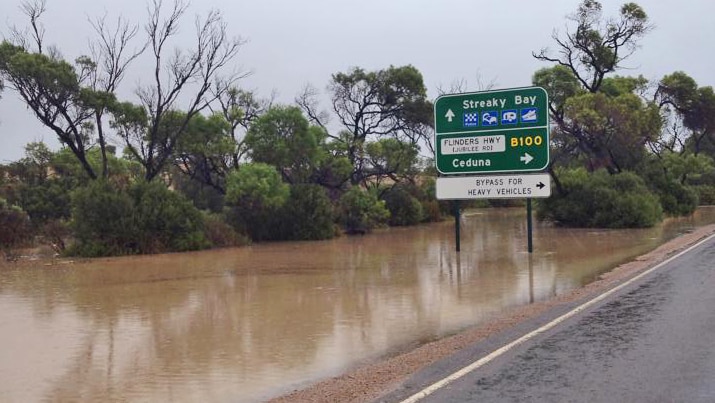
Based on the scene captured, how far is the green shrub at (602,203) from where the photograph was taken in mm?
42938

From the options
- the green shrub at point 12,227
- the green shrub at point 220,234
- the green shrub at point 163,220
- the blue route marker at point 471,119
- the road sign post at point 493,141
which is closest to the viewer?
the road sign post at point 493,141

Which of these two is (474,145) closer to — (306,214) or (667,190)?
(306,214)

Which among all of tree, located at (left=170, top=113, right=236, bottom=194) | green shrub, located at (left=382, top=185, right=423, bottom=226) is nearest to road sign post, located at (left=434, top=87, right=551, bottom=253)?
tree, located at (left=170, top=113, right=236, bottom=194)

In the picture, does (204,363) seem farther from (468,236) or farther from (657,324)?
(468,236)

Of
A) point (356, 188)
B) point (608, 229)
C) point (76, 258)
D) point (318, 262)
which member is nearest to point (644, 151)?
point (608, 229)

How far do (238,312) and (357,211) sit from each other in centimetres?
3181

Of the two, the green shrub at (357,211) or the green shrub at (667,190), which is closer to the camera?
the green shrub at (357,211)

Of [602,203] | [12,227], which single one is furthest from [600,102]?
[12,227]

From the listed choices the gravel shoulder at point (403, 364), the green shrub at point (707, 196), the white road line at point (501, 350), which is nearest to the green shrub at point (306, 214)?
the white road line at point (501, 350)

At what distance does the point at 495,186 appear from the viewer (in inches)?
1073

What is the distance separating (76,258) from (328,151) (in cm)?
2078

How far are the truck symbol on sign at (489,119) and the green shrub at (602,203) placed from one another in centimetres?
1889

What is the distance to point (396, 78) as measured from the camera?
5394 cm

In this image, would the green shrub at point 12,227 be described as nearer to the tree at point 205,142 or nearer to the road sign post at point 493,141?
the tree at point 205,142
